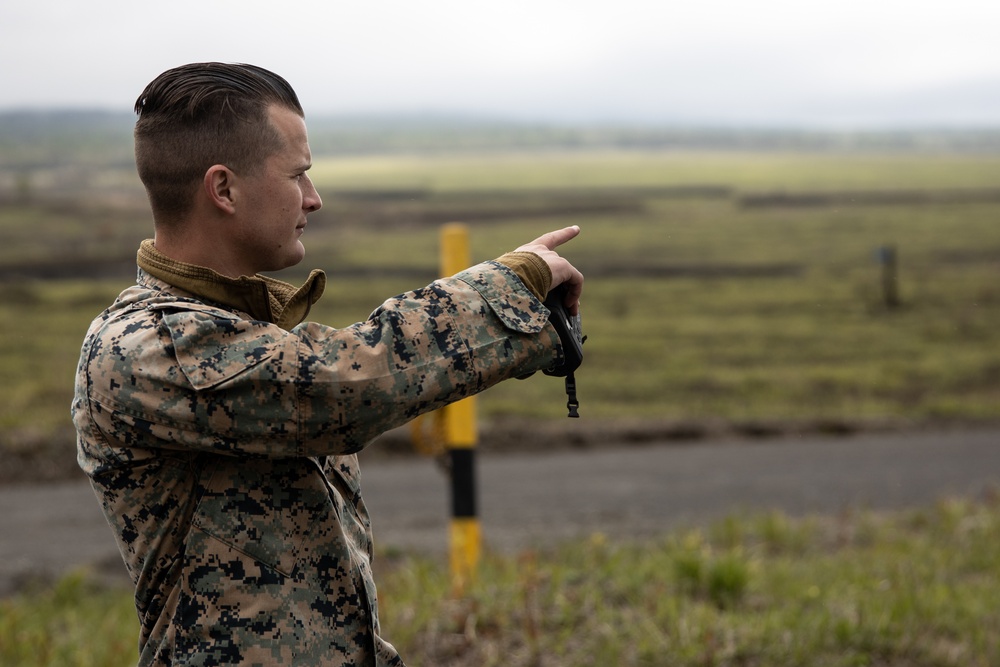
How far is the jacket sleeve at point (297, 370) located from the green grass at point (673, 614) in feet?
8.07

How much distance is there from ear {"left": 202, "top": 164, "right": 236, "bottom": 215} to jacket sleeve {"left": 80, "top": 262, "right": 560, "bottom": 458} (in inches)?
6.8

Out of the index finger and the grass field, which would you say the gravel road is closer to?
the grass field

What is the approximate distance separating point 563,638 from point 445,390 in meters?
2.59

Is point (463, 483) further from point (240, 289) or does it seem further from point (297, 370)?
point (297, 370)

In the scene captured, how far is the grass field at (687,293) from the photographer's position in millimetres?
13048

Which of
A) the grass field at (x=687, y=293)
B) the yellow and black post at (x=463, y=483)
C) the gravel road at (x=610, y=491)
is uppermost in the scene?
the yellow and black post at (x=463, y=483)

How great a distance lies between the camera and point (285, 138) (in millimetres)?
1755

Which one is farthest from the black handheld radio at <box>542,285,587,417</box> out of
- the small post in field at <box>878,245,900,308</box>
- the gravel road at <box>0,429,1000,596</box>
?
the small post in field at <box>878,245,900,308</box>

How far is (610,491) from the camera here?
904cm

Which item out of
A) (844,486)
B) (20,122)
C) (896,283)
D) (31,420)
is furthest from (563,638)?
(20,122)

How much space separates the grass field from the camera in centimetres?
1305

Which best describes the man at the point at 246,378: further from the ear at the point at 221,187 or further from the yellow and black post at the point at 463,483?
the yellow and black post at the point at 463,483

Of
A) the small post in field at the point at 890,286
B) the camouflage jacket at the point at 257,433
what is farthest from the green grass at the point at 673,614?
the small post in field at the point at 890,286

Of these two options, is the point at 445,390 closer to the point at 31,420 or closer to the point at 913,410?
the point at 31,420
